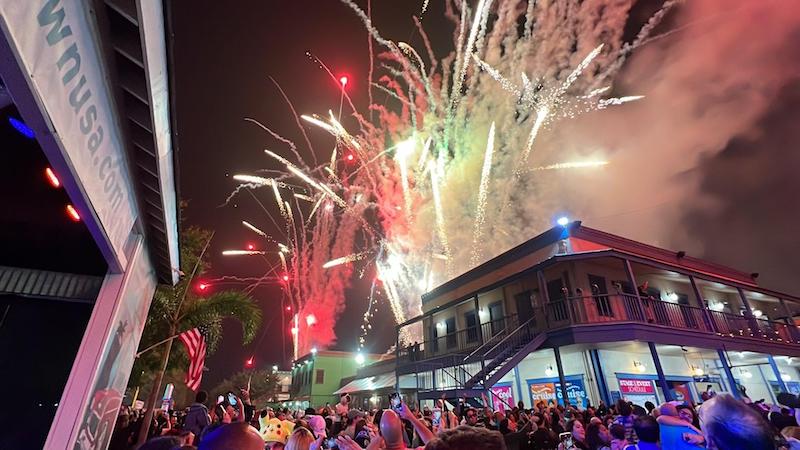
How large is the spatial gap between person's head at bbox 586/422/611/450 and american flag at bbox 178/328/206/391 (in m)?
9.69

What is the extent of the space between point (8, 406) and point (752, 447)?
872 centimetres

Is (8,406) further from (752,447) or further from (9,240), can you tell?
(752,447)

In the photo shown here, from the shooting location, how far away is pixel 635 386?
51.1 feet

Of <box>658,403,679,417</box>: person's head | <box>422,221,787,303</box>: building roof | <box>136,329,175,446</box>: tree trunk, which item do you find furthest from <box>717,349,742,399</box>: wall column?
<box>136,329,175,446</box>: tree trunk

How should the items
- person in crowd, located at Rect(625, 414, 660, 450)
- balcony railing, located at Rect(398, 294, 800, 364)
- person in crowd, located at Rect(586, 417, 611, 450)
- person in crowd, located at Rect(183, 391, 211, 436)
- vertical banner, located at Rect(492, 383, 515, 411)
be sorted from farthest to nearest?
vertical banner, located at Rect(492, 383, 515, 411)
balcony railing, located at Rect(398, 294, 800, 364)
person in crowd, located at Rect(586, 417, 611, 450)
person in crowd, located at Rect(183, 391, 211, 436)
person in crowd, located at Rect(625, 414, 660, 450)

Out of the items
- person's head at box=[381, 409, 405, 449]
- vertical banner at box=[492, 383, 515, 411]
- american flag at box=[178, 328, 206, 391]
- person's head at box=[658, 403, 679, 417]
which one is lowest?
person's head at box=[381, 409, 405, 449]

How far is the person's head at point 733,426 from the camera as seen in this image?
2291 millimetres

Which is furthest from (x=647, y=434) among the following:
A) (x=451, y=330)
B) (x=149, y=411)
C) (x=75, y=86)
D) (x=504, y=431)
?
(x=451, y=330)

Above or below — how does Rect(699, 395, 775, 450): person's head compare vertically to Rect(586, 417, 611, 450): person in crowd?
above

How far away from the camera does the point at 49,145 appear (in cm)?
250

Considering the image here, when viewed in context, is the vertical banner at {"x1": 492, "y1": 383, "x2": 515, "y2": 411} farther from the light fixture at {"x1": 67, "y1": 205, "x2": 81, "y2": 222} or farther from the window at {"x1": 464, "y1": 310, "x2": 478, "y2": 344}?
the light fixture at {"x1": 67, "y1": 205, "x2": 81, "y2": 222}

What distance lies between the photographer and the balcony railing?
48.9 feet

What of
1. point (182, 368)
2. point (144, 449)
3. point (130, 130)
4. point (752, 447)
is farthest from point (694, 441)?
point (182, 368)

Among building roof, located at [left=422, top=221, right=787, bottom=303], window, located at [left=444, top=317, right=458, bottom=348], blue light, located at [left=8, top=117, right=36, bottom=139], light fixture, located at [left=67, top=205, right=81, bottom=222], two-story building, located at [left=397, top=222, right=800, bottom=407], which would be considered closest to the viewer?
blue light, located at [left=8, top=117, right=36, bottom=139]
